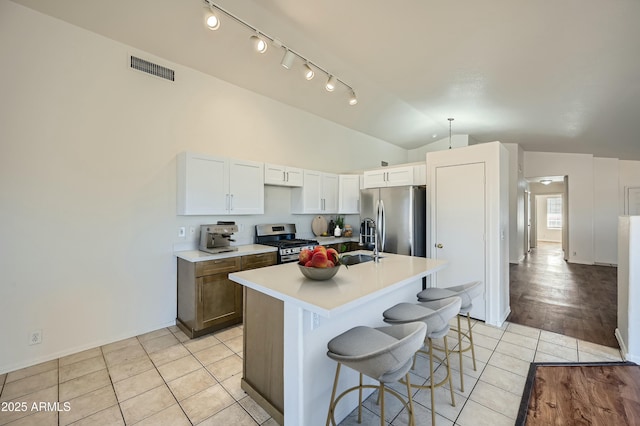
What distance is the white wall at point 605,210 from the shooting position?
23.3 feet

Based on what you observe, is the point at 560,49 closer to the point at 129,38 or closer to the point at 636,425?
the point at 636,425

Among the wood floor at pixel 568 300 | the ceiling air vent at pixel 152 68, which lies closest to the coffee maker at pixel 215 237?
the ceiling air vent at pixel 152 68

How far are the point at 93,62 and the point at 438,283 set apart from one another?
495cm

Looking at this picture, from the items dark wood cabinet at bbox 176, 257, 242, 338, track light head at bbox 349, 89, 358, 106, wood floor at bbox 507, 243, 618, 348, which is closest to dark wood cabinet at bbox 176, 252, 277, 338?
dark wood cabinet at bbox 176, 257, 242, 338

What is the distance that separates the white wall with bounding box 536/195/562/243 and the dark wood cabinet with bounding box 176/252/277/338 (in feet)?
49.2

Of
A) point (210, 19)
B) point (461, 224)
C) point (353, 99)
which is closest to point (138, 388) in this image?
point (210, 19)

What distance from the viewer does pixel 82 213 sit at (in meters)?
2.79

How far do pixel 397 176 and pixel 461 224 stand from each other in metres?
1.38

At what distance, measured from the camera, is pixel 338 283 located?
181 centimetres

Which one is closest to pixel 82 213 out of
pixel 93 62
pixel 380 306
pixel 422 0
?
pixel 93 62

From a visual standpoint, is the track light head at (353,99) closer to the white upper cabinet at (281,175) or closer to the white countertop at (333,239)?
the white upper cabinet at (281,175)

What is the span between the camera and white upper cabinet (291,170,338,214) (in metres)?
4.61

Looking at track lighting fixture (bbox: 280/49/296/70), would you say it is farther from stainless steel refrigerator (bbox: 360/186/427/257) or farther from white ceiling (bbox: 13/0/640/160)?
stainless steel refrigerator (bbox: 360/186/427/257)

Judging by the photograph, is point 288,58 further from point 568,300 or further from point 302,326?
point 568,300
